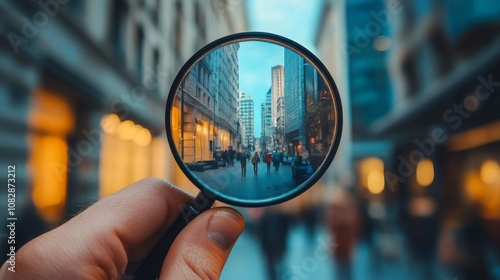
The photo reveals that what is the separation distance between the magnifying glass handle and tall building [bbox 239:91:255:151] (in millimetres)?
373

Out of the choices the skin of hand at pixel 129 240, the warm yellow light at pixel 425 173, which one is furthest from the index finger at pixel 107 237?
the warm yellow light at pixel 425 173

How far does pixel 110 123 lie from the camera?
7.11 m

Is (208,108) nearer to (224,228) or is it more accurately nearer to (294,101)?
(294,101)

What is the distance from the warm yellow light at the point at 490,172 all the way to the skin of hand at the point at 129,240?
10.3 m

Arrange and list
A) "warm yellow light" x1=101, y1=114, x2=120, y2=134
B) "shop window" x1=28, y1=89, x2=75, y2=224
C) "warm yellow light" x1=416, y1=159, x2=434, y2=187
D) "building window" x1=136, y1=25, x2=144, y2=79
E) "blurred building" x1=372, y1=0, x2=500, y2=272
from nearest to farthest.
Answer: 1. "shop window" x1=28, y1=89, x2=75, y2=224
2. "warm yellow light" x1=101, y1=114, x2=120, y2=134
3. "building window" x1=136, y1=25, x2=144, y2=79
4. "blurred building" x1=372, y1=0, x2=500, y2=272
5. "warm yellow light" x1=416, y1=159, x2=434, y2=187

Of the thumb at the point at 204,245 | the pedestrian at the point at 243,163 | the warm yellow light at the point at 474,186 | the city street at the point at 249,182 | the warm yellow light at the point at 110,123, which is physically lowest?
the warm yellow light at the point at 474,186

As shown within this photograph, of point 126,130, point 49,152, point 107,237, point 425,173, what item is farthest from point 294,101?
point 425,173

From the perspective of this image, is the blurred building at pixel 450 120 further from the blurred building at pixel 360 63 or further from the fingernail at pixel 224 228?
the fingernail at pixel 224 228

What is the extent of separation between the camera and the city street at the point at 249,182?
1242 millimetres

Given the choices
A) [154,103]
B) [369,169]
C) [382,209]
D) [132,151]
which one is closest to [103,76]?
[154,103]

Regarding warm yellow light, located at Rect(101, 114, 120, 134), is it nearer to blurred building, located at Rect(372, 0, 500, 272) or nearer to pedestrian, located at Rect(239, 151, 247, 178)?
pedestrian, located at Rect(239, 151, 247, 178)

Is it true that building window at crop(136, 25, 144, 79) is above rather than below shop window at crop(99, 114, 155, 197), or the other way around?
above

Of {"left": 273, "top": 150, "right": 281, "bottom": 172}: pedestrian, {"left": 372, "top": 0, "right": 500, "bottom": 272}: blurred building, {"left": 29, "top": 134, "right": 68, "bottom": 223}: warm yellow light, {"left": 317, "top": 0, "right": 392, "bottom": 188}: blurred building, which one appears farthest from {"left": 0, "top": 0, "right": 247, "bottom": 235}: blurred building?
{"left": 372, "top": 0, "right": 500, "bottom": 272}: blurred building

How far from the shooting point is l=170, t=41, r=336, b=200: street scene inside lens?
1269 millimetres
